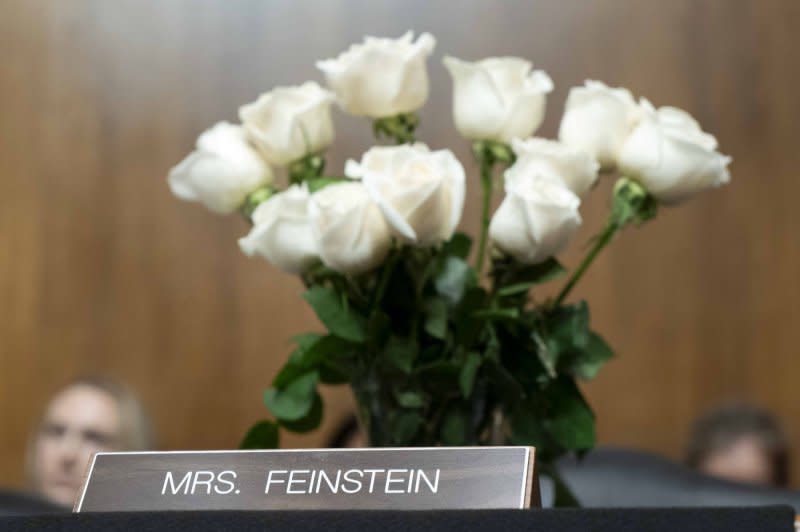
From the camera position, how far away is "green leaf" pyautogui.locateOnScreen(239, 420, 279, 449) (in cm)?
96

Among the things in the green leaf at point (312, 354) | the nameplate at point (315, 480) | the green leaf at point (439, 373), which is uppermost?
the green leaf at point (312, 354)

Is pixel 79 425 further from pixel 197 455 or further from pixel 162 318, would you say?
pixel 197 455

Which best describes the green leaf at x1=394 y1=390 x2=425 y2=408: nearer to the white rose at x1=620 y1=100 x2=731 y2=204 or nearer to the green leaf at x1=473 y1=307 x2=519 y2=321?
the green leaf at x1=473 y1=307 x2=519 y2=321

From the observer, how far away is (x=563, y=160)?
0.92 metres

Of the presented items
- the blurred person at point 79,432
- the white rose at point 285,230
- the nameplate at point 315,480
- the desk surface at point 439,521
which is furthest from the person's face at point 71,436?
the desk surface at point 439,521

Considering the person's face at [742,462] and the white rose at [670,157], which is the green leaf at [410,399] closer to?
the white rose at [670,157]

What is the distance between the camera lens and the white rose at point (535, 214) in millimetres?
890

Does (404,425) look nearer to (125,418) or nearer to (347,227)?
(347,227)

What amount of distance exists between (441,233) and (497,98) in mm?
140

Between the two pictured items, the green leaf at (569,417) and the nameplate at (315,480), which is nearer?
the nameplate at (315,480)

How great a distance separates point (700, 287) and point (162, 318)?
124 cm

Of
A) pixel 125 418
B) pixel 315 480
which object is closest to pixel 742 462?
pixel 125 418

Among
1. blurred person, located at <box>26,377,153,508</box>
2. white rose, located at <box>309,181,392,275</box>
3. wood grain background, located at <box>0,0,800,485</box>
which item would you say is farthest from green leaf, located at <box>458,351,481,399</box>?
wood grain background, located at <box>0,0,800,485</box>

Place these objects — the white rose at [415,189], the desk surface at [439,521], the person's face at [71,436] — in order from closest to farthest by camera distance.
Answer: the desk surface at [439,521] → the white rose at [415,189] → the person's face at [71,436]
